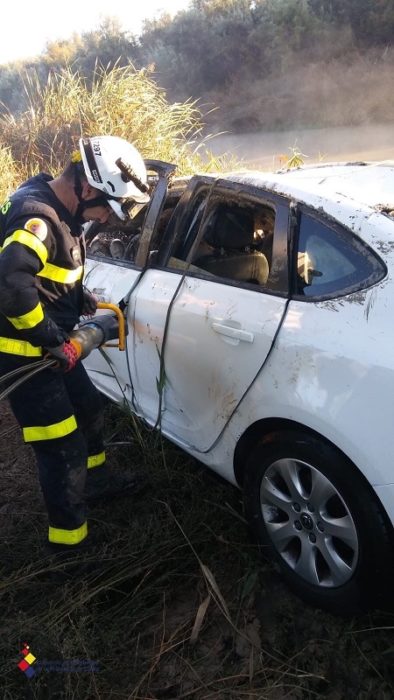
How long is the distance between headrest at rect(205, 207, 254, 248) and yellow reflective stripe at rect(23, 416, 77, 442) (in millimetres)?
1075

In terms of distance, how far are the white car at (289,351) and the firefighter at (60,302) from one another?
44cm

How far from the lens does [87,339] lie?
2.51 meters

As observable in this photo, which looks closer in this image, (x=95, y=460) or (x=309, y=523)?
(x=309, y=523)

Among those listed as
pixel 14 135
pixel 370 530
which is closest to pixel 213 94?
pixel 14 135

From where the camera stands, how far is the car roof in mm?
2029

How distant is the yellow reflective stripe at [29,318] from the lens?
2.09m

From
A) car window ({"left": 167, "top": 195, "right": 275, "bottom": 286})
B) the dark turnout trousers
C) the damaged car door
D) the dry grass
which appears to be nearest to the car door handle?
the damaged car door

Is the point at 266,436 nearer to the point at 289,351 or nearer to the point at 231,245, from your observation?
the point at 289,351

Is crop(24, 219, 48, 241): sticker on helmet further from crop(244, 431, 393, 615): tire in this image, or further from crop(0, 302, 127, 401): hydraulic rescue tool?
crop(244, 431, 393, 615): tire

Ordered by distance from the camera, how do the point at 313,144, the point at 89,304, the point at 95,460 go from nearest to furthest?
the point at 89,304 < the point at 95,460 < the point at 313,144

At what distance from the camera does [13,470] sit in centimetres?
324

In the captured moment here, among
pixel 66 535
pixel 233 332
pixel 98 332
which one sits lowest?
pixel 66 535

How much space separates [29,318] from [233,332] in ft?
2.55

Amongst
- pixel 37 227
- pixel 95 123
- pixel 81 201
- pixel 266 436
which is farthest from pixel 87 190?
pixel 95 123
